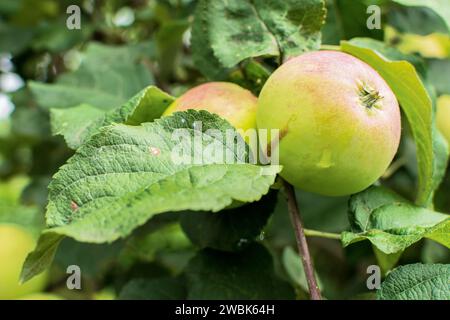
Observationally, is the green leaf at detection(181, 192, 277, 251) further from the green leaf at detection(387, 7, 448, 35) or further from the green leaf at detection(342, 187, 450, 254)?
the green leaf at detection(387, 7, 448, 35)

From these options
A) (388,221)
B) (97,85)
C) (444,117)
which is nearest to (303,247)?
(388,221)

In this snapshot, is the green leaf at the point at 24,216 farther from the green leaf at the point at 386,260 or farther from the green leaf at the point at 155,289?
the green leaf at the point at 386,260

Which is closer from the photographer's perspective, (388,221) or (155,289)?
(388,221)

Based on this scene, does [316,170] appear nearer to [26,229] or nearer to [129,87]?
[129,87]

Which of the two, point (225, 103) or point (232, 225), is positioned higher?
point (225, 103)

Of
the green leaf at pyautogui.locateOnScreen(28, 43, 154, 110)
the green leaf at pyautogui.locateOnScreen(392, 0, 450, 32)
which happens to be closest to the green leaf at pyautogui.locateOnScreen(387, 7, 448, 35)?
the green leaf at pyautogui.locateOnScreen(392, 0, 450, 32)

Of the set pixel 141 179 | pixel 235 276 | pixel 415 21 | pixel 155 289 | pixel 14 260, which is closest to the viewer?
pixel 141 179

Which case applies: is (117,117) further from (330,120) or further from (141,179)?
(330,120)

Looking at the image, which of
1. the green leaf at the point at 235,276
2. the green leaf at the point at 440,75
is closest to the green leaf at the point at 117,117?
the green leaf at the point at 235,276
